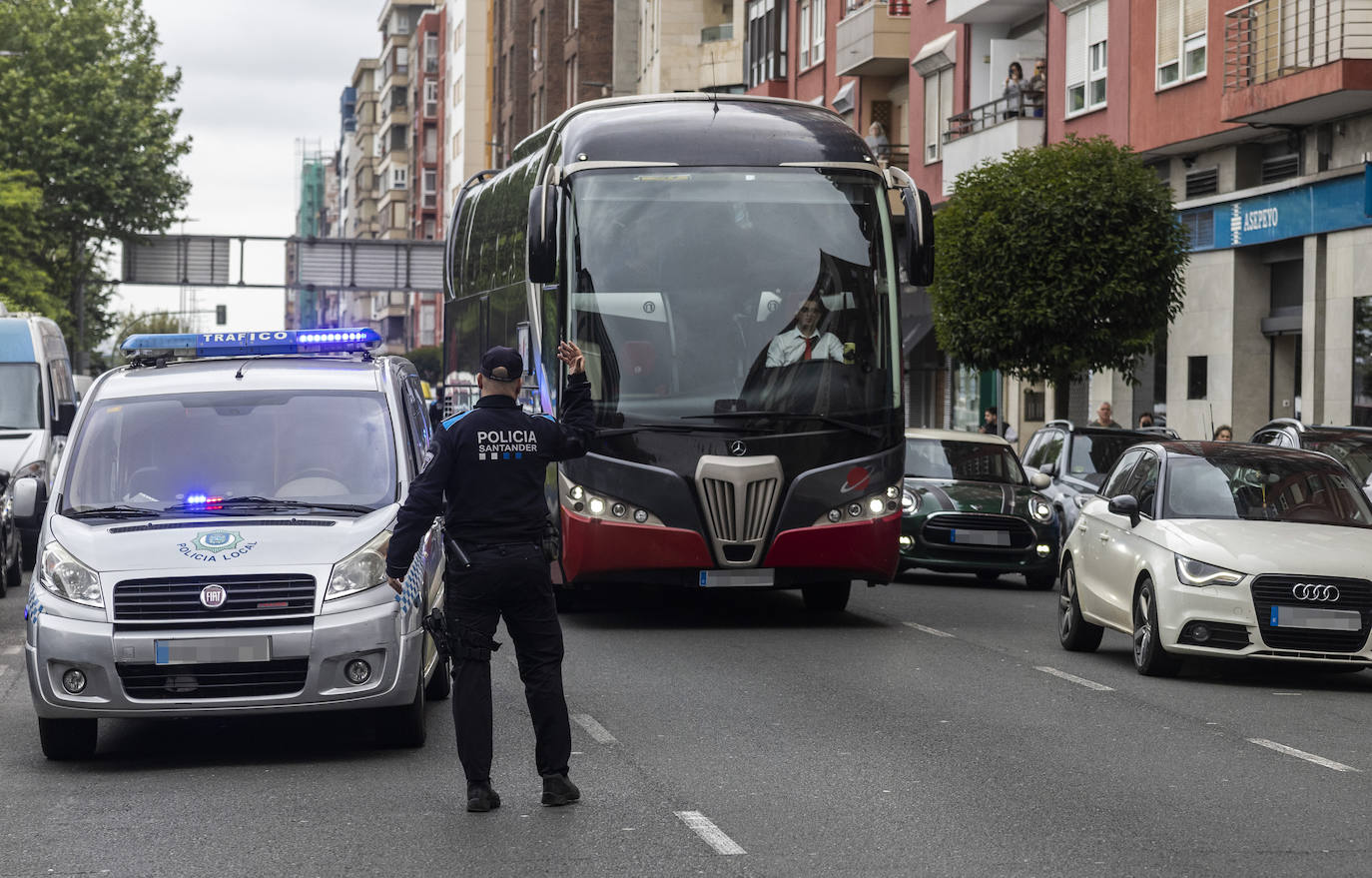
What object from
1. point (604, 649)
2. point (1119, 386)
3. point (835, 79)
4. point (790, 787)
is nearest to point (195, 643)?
point (790, 787)

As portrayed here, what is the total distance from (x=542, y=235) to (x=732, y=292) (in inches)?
57.6

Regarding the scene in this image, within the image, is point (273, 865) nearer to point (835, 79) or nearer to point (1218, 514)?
point (1218, 514)

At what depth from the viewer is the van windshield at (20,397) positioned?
21859 mm

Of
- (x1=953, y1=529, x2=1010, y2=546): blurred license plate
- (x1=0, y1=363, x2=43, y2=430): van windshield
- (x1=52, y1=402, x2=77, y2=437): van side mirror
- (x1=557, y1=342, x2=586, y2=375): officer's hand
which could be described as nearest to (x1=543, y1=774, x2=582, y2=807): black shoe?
(x1=557, y1=342, x2=586, y2=375): officer's hand

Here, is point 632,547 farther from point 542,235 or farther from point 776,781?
point 776,781

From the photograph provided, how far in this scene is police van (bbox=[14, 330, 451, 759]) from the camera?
9.20 metres

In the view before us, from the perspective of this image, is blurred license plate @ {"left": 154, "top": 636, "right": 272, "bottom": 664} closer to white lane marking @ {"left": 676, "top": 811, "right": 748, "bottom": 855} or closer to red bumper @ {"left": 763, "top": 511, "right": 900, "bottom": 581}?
white lane marking @ {"left": 676, "top": 811, "right": 748, "bottom": 855}

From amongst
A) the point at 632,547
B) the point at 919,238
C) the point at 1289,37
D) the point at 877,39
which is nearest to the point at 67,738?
the point at 632,547

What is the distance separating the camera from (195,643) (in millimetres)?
9172

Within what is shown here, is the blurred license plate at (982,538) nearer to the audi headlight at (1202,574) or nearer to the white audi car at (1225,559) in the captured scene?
the white audi car at (1225,559)

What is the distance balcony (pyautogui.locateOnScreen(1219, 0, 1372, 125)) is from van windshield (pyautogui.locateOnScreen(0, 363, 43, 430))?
50.7 ft

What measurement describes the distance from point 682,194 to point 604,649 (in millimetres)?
3629

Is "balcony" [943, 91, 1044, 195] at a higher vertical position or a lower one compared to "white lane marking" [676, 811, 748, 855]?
higher

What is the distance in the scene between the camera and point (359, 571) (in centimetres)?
942
